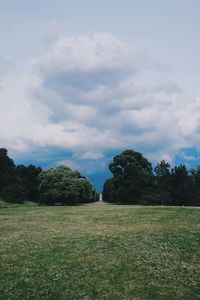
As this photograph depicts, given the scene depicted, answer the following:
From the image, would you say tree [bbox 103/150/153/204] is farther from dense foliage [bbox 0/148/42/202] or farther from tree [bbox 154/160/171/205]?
dense foliage [bbox 0/148/42/202]

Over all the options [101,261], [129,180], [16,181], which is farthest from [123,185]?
[101,261]

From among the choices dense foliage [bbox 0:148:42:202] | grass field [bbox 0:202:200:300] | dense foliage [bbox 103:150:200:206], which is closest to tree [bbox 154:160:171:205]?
dense foliage [bbox 103:150:200:206]

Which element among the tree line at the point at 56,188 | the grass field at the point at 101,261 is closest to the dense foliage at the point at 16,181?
the tree line at the point at 56,188

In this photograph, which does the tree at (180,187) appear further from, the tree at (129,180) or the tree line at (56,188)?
the tree line at (56,188)

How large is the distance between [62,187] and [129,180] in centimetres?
1645

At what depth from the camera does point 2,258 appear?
30.5m

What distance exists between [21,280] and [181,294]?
344 inches

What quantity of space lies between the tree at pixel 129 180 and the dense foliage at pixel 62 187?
24.6ft

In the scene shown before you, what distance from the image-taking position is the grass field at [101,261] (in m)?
23.4

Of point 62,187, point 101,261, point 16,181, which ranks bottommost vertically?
point 101,261

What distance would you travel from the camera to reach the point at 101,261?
29.3 m

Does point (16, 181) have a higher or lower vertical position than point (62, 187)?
higher

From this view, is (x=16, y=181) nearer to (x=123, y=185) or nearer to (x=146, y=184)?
(x=123, y=185)

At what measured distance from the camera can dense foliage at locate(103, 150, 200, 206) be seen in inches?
3656
